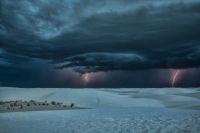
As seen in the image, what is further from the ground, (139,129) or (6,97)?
(6,97)

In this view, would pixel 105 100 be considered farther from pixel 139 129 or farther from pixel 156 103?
pixel 139 129

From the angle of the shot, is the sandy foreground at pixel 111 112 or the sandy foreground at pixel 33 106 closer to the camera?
the sandy foreground at pixel 111 112

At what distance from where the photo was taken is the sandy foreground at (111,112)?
7906 millimetres

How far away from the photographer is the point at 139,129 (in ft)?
24.2

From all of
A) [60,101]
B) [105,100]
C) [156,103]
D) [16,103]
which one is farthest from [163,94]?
[16,103]

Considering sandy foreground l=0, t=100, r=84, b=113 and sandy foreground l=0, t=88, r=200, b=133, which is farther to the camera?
sandy foreground l=0, t=100, r=84, b=113

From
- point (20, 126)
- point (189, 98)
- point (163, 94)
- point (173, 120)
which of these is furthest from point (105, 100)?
point (20, 126)

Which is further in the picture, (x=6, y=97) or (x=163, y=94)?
(x=6, y=97)

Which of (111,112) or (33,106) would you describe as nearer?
(111,112)

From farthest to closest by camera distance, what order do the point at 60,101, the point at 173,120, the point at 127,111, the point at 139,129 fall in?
1. the point at 60,101
2. the point at 127,111
3. the point at 173,120
4. the point at 139,129

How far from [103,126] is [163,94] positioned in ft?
11.8

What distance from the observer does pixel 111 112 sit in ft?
36.1

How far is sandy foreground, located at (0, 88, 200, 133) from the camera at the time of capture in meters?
7.91

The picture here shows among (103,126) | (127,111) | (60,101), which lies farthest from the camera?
(60,101)
